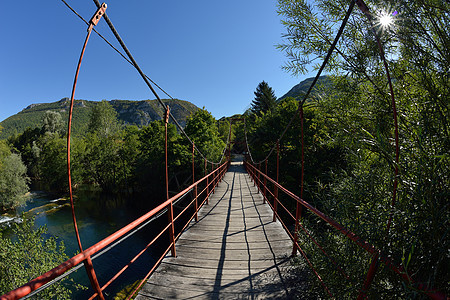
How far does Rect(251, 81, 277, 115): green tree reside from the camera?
96.2ft

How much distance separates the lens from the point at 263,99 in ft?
97.7

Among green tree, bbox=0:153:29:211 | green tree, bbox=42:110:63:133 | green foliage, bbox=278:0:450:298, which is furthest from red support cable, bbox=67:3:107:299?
green tree, bbox=42:110:63:133

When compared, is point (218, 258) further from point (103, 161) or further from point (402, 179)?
point (103, 161)

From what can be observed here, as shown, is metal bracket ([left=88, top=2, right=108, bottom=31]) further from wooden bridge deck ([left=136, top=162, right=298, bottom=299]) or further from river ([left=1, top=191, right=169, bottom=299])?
river ([left=1, top=191, right=169, bottom=299])

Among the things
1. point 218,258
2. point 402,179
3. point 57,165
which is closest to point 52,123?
point 57,165

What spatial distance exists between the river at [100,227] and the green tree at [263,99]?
66.3 ft

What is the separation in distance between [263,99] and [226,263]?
2921 cm

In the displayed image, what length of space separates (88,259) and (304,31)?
304 centimetres

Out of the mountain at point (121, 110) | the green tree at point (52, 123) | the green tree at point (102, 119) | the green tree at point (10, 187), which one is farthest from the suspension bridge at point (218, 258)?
the mountain at point (121, 110)

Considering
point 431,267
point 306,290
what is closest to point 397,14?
point 431,267

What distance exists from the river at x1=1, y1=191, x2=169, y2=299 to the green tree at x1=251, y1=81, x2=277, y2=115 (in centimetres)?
2020

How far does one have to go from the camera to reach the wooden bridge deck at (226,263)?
1.86m

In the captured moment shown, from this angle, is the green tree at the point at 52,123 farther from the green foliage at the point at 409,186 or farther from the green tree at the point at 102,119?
the green foliage at the point at 409,186

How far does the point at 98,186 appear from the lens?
28.2 meters
